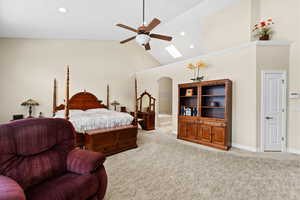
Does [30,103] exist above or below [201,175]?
above

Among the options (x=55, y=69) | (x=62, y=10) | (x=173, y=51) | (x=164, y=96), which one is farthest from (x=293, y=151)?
(x=55, y=69)

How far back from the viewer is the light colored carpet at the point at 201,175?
6.87 feet

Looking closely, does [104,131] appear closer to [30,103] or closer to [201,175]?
[201,175]

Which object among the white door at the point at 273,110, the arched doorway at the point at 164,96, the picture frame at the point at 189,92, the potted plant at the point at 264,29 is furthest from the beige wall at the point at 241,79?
the arched doorway at the point at 164,96

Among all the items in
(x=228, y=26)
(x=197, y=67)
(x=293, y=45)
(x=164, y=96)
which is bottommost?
(x=164, y=96)

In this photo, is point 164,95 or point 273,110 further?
point 164,95

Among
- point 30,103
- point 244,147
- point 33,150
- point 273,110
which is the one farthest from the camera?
point 30,103

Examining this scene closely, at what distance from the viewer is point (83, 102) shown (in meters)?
5.98

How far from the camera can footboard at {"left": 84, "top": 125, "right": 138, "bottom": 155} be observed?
3449 mm

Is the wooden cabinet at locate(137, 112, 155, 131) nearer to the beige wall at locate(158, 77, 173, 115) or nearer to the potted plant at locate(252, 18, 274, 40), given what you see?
the beige wall at locate(158, 77, 173, 115)

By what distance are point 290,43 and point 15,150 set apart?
572cm

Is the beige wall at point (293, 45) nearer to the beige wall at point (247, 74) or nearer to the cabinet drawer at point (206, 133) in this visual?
the beige wall at point (247, 74)

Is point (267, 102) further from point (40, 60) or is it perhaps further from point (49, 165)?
point (40, 60)

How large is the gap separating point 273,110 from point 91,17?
19.2 ft
